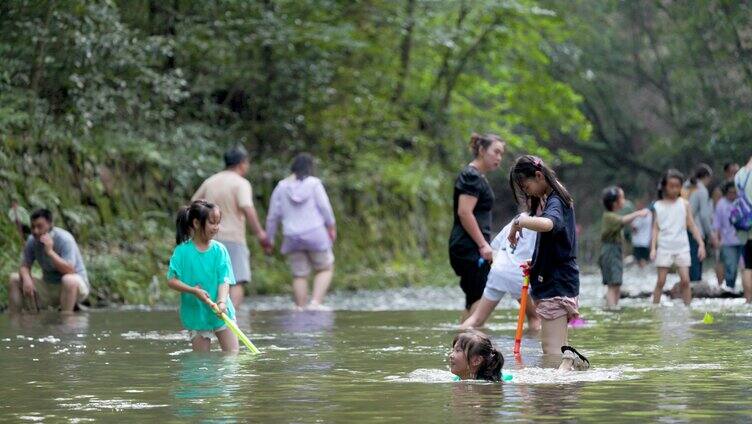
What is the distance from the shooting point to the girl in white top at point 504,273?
43.8 feet

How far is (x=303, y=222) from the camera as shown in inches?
762

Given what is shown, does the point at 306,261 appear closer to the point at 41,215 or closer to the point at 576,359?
the point at 41,215

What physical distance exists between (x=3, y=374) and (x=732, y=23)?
95.5ft

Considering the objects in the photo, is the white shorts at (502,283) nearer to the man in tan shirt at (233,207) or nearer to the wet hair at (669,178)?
the man in tan shirt at (233,207)

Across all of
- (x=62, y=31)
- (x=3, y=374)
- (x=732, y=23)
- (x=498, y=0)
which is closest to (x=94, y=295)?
(x=62, y=31)

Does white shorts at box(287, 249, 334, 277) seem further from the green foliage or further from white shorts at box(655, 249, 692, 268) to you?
white shorts at box(655, 249, 692, 268)

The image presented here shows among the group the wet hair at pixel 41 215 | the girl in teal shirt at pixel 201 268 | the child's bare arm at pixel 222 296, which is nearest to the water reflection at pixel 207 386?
the girl in teal shirt at pixel 201 268

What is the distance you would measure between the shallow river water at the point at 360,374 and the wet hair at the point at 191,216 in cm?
A: 91

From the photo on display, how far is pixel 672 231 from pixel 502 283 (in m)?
6.46

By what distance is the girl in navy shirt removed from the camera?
424 inches

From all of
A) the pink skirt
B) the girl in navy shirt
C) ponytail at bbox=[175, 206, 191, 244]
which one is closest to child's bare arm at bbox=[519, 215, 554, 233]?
the girl in navy shirt

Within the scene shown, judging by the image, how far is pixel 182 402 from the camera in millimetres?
8898

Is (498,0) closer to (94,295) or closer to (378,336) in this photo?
(94,295)

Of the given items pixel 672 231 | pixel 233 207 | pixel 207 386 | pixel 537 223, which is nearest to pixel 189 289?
pixel 207 386
